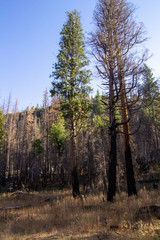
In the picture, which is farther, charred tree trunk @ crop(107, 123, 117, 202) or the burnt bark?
the burnt bark

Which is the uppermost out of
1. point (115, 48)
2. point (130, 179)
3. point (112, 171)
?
point (115, 48)

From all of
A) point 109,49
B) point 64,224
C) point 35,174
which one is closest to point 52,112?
point 35,174

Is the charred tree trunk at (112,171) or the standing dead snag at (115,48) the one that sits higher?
the standing dead snag at (115,48)

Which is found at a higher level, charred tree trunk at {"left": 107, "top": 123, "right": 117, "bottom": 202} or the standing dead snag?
the standing dead snag

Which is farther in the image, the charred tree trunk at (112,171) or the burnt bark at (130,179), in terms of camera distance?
the burnt bark at (130,179)

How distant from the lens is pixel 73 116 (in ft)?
46.0

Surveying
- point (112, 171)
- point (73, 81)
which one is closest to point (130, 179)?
point (112, 171)

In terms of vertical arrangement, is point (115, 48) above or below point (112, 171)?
above

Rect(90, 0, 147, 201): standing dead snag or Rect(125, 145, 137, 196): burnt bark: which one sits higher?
Rect(90, 0, 147, 201): standing dead snag

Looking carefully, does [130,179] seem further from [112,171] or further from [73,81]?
[73,81]

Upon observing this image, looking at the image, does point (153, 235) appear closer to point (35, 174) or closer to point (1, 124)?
point (1, 124)

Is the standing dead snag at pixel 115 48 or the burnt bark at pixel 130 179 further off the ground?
the standing dead snag at pixel 115 48

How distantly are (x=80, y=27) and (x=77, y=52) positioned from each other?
2500 millimetres

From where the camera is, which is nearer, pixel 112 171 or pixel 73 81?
pixel 112 171
